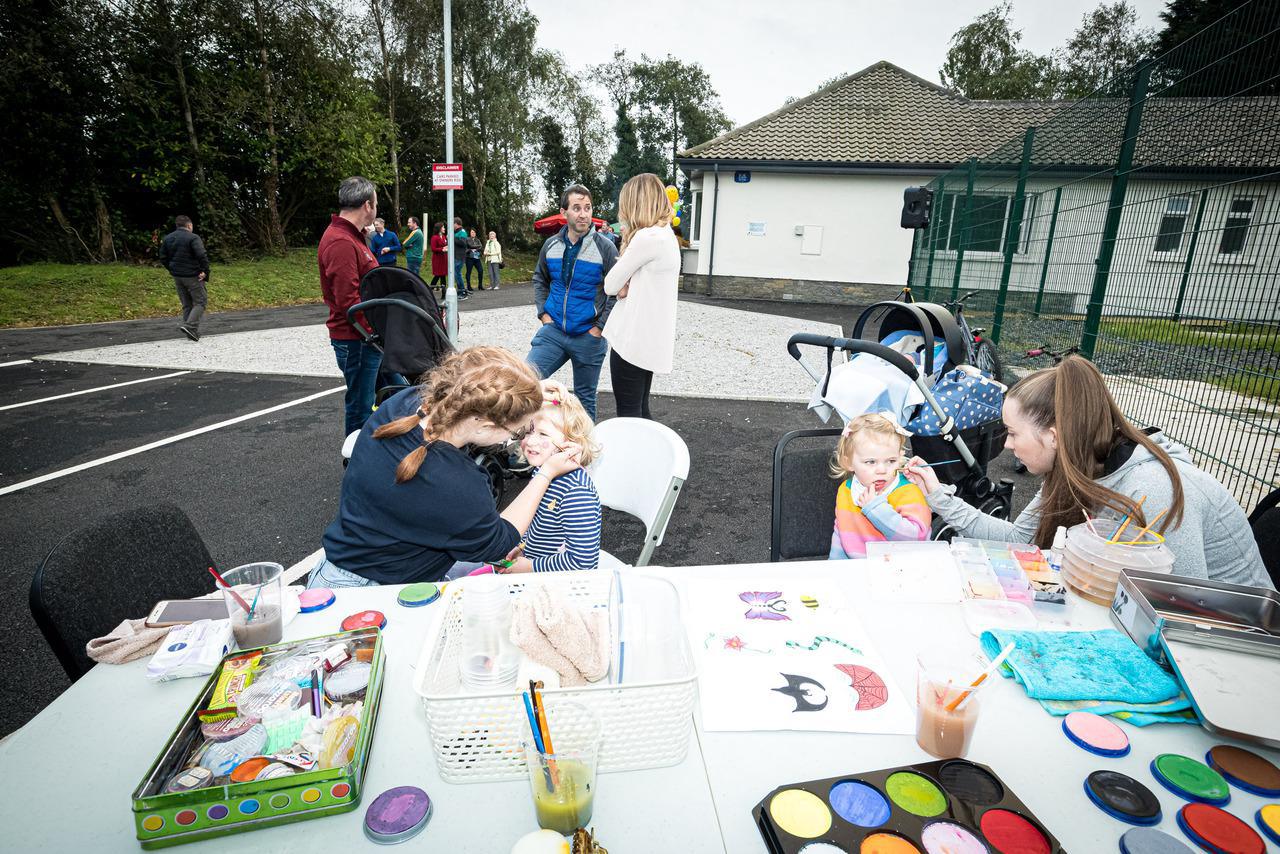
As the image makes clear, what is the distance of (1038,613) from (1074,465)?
650mm

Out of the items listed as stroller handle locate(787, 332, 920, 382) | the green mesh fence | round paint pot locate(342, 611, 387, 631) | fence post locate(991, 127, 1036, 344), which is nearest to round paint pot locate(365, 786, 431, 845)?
round paint pot locate(342, 611, 387, 631)

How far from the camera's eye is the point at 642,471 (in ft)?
8.10

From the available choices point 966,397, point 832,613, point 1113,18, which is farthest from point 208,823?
point 1113,18

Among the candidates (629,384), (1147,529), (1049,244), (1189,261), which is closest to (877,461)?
(1147,529)

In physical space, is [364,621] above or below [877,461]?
below

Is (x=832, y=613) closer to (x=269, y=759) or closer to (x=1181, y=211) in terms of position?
(x=269, y=759)

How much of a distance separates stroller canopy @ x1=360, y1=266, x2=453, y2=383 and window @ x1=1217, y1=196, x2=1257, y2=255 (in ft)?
14.5

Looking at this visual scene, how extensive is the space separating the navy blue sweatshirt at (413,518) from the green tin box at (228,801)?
84cm

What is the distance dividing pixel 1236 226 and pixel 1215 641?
3152 millimetres

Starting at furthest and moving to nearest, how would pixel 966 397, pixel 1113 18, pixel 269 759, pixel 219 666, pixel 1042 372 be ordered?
pixel 1113 18
pixel 966 397
pixel 1042 372
pixel 219 666
pixel 269 759

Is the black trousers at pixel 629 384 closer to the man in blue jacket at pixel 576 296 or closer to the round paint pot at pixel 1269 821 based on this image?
the man in blue jacket at pixel 576 296

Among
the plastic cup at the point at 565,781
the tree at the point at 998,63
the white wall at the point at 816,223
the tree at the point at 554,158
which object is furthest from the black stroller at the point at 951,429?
the tree at the point at 998,63

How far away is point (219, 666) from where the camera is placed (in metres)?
1.26

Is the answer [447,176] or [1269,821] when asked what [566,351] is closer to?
[1269,821]
